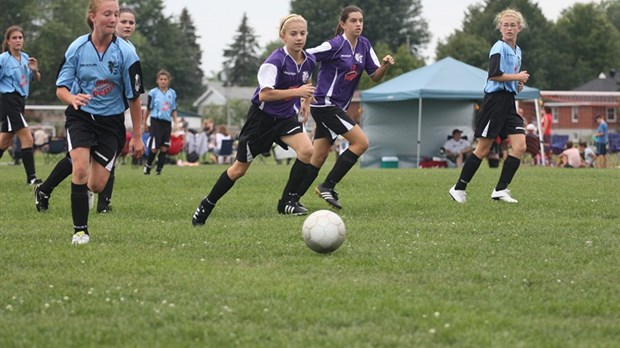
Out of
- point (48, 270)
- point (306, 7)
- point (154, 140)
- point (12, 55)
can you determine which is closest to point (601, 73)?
point (306, 7)

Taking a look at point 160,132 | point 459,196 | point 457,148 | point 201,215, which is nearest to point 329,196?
point 459,196

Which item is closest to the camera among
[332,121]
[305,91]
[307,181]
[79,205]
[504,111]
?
[79,205]

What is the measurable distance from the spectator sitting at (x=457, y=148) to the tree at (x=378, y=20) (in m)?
60.7

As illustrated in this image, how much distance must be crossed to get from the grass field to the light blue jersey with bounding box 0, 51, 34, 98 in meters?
3.83

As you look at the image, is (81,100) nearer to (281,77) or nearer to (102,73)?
(102,73)

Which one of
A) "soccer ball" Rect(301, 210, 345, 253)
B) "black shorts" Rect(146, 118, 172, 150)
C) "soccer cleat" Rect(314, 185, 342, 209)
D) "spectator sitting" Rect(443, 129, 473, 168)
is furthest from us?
"spectator sitting" Rect(443, 129, 473, 168)

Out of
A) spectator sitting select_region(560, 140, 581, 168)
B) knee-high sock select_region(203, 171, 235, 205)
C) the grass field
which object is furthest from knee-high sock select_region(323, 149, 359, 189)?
spectator sitting select_region(560, 140, 581, 168)

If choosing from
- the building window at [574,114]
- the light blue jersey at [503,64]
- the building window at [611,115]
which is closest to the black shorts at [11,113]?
the light blue jersey at [503,64]

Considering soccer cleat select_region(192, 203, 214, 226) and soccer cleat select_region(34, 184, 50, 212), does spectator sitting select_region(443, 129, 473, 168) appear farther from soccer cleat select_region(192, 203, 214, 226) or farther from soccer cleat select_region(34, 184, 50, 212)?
soccer cleat select_region(192, 203, 214, 226)

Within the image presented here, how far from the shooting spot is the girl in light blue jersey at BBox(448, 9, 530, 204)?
37.5 feet

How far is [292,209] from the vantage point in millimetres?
10430

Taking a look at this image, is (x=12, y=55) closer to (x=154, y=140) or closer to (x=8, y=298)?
(x=154, y=140)

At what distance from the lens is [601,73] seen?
95.3 m

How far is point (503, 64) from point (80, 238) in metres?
5.65
